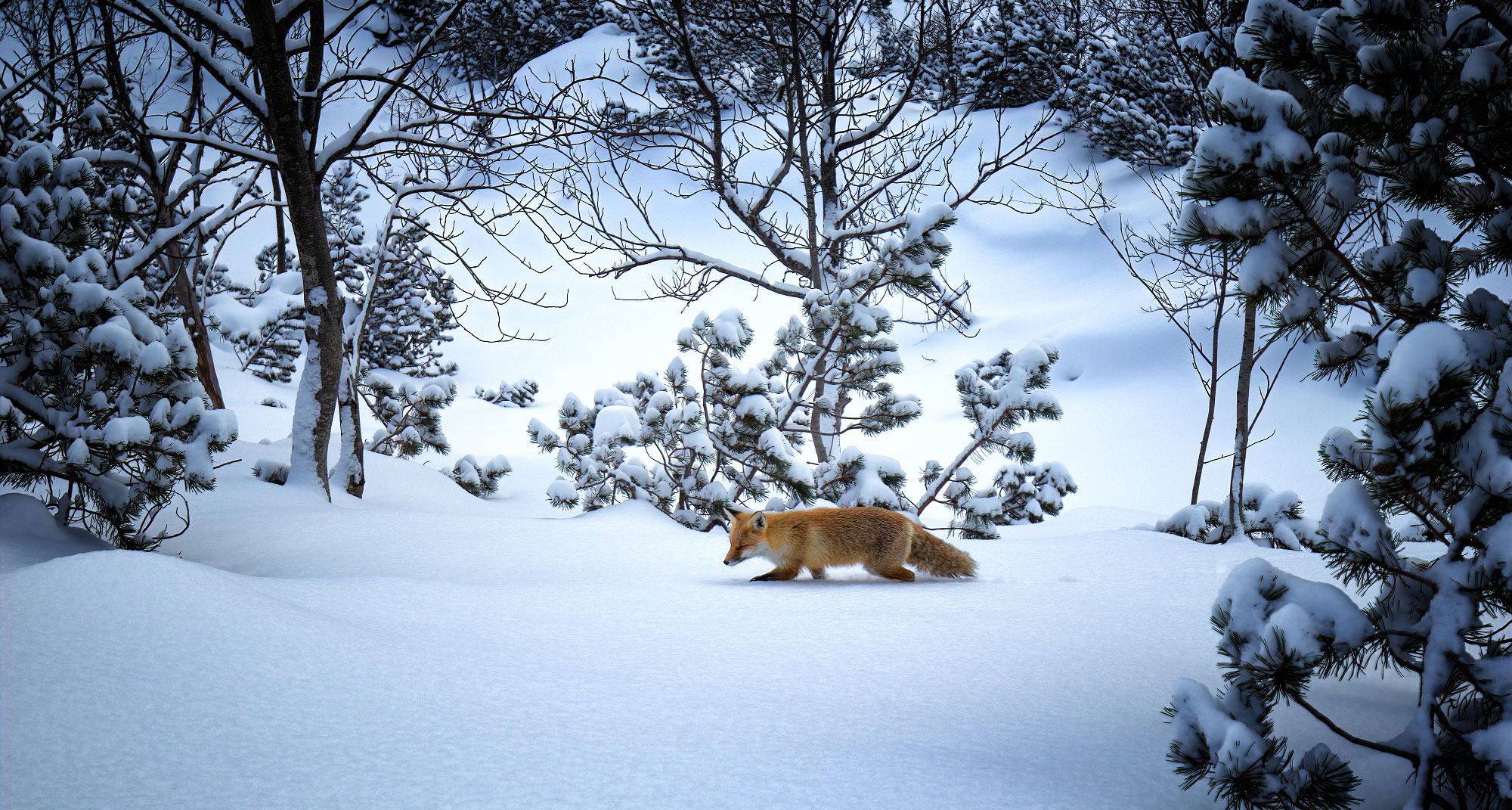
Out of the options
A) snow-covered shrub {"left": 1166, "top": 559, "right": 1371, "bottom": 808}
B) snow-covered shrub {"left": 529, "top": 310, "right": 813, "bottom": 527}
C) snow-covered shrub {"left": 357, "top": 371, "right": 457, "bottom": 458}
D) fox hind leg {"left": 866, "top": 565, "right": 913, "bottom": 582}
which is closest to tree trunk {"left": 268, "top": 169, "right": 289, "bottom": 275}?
snow-covered shrub {"left": 357, "top": 371, "right": 457, "bottom": 458}

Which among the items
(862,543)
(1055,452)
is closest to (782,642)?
(862,543)

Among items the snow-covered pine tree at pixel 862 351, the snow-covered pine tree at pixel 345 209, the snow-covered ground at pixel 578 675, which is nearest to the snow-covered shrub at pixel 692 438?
the snow-covered pine tree at pixel 862 351

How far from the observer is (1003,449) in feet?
17.4

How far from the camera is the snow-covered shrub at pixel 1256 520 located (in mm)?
4793

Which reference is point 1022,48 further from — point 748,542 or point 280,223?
point 748,542

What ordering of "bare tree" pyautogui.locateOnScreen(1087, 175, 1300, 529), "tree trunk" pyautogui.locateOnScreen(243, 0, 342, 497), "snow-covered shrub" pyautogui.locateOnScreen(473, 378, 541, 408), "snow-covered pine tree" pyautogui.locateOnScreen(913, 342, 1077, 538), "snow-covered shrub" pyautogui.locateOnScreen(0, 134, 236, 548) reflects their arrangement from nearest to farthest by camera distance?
"snow-covered shrub" pyautogui.locateOnScreen(0, 134, 236, 548) < "bare tree" pyautogui.locateOnScreen(1087, 175, 1300, 529) < "tree trunk" pyautogui.locateOnScreen(243, 0, 342, 497) < "snow-covered pine tree" pyautogui.locateOnScreen(913, 342, 1077, 538) < "snow-covered shrub" pyautogui.locateOnScreen(473, 378, 541, 408)

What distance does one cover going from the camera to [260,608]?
203cm

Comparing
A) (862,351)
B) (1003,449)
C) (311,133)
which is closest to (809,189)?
(862,351)

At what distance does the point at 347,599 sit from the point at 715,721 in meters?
1.47

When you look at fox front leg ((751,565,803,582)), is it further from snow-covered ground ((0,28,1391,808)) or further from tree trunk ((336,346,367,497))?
tree trunk ((336,346,367,497))

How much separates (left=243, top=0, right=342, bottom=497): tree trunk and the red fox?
2965 millimetres

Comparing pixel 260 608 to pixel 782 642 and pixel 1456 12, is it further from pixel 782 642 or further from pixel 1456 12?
pixel 1456 12

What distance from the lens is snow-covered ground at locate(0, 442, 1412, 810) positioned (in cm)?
130

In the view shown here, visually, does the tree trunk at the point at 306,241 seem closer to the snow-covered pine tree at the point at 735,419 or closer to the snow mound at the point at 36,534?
the snow mound at the point at 36,534
